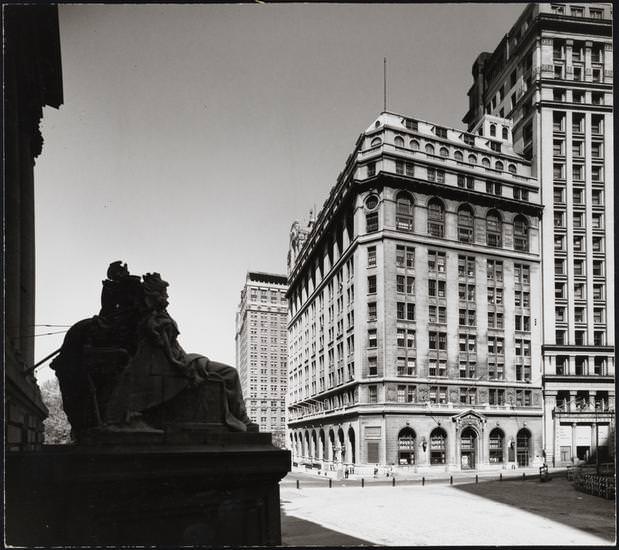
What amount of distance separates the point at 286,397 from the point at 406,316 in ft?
147

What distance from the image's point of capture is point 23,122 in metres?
21.3

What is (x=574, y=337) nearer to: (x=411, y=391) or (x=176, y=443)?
(x=411, y=391)

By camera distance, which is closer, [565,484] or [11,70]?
[11,70]

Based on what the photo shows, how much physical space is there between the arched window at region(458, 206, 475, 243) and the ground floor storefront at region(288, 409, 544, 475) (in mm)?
19888

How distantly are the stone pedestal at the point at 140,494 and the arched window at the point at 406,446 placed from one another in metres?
54.6

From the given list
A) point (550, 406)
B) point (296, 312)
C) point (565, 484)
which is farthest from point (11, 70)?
point (296, 312)

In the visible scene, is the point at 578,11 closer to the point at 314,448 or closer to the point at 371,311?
the point at 371,311

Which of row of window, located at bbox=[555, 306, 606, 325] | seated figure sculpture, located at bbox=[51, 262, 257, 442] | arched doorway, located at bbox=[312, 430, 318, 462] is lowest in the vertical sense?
arched doorway, located at bbox=[312, 430, 318, 462]

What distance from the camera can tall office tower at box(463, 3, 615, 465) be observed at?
55219 mm

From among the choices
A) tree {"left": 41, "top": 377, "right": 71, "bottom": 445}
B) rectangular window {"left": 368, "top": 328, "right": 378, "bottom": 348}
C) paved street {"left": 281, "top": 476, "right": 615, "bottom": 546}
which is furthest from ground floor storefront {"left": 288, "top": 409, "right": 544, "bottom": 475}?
tree {"left": 41, "top": 377, "right": 71, "bottom": 445}

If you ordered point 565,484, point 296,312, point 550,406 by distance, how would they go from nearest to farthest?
point 565,484, point 550,406, point 296,312

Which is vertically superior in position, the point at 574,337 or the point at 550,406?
the point at 574,337

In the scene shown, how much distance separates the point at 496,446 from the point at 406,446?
11.2 meters

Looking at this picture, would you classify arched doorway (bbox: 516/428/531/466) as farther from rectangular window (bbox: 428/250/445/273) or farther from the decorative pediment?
rectangular window (bbox: 428/250/445/273)
